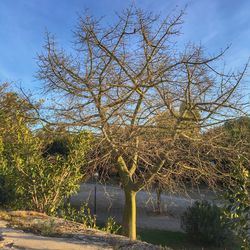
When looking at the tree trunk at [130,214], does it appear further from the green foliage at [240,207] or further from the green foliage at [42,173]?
the green foliage at [240,207]

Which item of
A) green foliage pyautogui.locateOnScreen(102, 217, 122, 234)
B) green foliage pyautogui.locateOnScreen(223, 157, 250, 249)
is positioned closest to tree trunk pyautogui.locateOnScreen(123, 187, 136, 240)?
green foliage pyautogui.locateOnScreen(102, 217, 122, 234)

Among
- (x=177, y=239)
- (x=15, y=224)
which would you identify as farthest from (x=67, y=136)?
(x=177, y=239)

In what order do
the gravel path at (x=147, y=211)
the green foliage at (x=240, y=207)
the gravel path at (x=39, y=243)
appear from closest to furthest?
the green foliage at (x=240, y=207) < the gravel path at (x=39, y=243) < the gravel path at (x=147, y=211)

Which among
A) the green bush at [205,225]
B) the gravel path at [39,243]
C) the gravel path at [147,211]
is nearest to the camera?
the gravel path at [39,243]

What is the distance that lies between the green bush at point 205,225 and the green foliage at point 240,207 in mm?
9243

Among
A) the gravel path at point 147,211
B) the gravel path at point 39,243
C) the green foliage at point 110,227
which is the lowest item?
the gravel path at point 39,243

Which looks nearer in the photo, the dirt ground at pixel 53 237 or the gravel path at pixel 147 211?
the dirt ground at pixel 53 237

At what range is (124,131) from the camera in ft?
32.3

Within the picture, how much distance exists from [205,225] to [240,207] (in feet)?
32.8

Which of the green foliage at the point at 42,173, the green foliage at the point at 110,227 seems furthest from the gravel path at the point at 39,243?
the green foliage at the point at 42,173

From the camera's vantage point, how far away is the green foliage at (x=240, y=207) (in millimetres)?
4492

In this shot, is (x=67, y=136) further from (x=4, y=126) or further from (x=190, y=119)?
(x=190, y=119)

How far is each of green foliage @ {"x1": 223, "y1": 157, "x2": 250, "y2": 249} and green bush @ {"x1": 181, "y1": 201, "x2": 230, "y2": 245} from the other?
9.24 metres

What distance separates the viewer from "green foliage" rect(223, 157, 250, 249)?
14.7ft
